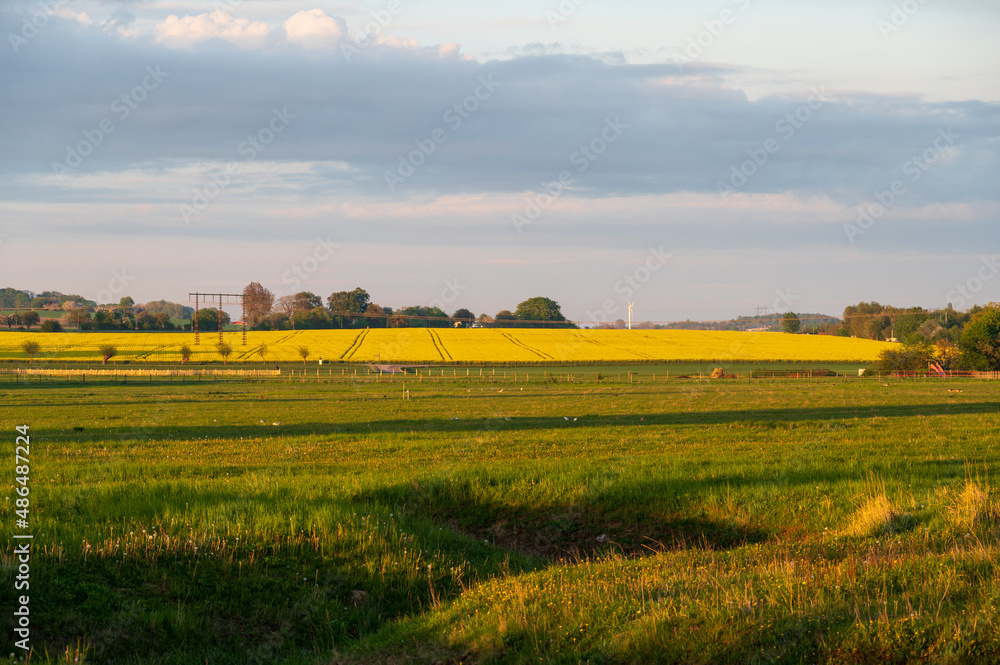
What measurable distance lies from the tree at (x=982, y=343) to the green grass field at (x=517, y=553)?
310ft

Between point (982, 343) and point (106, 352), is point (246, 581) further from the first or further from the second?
point (982, 343)

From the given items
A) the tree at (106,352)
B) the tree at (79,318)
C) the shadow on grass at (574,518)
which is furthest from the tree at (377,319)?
the shadow on grass at (574,518)

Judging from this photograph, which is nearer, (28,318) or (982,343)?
(982,343)

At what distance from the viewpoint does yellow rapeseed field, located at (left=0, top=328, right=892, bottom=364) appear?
373 ft

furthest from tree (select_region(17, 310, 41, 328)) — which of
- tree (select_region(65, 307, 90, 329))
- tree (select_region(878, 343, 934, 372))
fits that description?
tree (select_region(878, 343, 934, 372))

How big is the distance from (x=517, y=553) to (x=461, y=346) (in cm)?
11394

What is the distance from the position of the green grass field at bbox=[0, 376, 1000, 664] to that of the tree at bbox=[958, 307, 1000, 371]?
94.6 metres

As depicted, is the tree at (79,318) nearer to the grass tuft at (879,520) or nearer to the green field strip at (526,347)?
the green field strip at (526,347)

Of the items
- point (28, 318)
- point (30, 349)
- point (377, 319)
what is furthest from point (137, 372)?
point (377, 319)

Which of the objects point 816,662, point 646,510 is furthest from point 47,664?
point 646,510

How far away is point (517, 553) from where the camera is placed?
13.1 m

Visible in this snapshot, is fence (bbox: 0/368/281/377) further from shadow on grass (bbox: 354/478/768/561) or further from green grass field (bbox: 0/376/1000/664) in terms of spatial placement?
shadow on grass (bbox: 354/478/768/561)

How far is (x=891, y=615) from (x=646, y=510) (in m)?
7.12

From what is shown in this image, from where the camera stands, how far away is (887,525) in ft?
38.0
